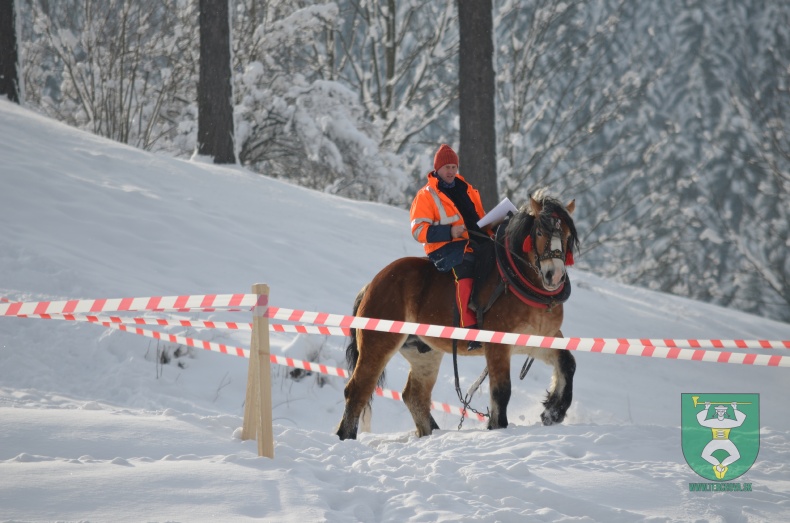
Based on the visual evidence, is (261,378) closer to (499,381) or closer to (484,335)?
(484,335)

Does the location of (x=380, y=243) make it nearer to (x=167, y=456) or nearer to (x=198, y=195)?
(x=198, y=195)

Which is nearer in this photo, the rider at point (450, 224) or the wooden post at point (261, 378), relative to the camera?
the wooden post at point (261, 378)

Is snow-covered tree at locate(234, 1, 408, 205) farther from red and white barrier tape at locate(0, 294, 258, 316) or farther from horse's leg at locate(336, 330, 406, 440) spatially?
red and white barrier tape at locate(0, 294, 258, 316)

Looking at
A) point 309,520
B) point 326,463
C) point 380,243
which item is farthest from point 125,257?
point 309,520

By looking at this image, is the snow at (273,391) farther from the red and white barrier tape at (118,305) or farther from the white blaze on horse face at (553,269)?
the white blaze on horse face at (553,269)

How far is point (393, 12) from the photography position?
854 inches

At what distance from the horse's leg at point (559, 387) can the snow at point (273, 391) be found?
259 millimetres

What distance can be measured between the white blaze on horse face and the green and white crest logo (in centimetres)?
123

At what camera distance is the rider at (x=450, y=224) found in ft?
19.5

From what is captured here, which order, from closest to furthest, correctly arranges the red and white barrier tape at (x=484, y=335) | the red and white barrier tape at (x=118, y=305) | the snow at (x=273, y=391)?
1. the snow at (x=273, y=391)
2. the red and white barrier tape at (x=484, y=335)
3. the red and white barrier tape at (x=118, y=305)

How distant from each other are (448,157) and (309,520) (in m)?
3.34

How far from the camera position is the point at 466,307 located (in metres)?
5.91

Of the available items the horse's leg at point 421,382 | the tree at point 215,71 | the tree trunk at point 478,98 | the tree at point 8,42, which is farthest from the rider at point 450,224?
the tree at point 8,42

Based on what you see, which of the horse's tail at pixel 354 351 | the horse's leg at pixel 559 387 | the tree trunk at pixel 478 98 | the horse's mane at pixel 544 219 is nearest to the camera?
the horse's mane at pixel 544 219
